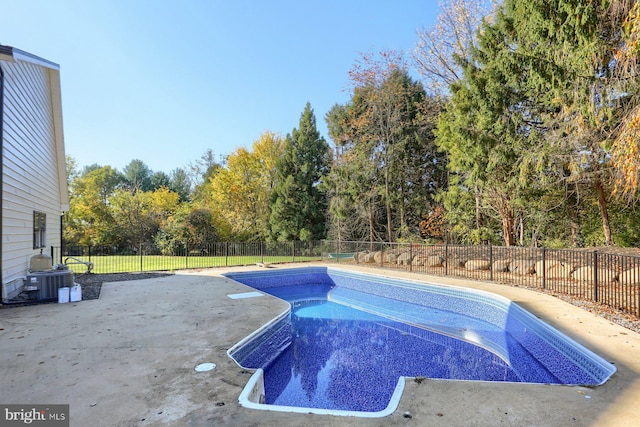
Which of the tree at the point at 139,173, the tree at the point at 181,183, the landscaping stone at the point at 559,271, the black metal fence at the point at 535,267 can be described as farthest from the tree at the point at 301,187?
the tree at the point at 139,173

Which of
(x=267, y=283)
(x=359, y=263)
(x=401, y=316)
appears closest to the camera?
(x=401, y=316)

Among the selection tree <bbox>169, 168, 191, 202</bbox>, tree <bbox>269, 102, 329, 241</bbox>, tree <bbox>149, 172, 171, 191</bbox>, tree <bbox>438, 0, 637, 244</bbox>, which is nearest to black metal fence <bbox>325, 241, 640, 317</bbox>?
tree <bbox>438, 0, 637, 244</bbox>

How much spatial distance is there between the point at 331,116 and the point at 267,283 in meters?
13.4

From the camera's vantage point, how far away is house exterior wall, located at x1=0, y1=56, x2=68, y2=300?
639 centimetres

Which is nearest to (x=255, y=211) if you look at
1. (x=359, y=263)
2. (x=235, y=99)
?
(x=235, y=99)

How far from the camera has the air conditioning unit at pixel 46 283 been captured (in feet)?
21.9

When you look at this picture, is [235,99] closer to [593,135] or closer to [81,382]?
[593,135]

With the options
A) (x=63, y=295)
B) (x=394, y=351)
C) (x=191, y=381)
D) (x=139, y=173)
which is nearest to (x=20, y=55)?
(x=63, y=295)

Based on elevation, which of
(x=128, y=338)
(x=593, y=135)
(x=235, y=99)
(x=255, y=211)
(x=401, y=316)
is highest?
(x=235, y=99)

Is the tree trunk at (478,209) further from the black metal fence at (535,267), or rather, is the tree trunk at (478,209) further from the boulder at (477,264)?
the boulder at (477,264)

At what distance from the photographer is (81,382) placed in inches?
122

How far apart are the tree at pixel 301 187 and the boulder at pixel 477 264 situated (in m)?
10.8

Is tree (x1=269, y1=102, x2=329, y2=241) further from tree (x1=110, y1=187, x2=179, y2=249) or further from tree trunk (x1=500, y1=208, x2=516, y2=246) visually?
tree trunk (x1=500, y1=208, x2=516, y2=246)

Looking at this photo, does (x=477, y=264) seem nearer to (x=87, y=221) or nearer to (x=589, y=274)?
(x=589, y=274)
